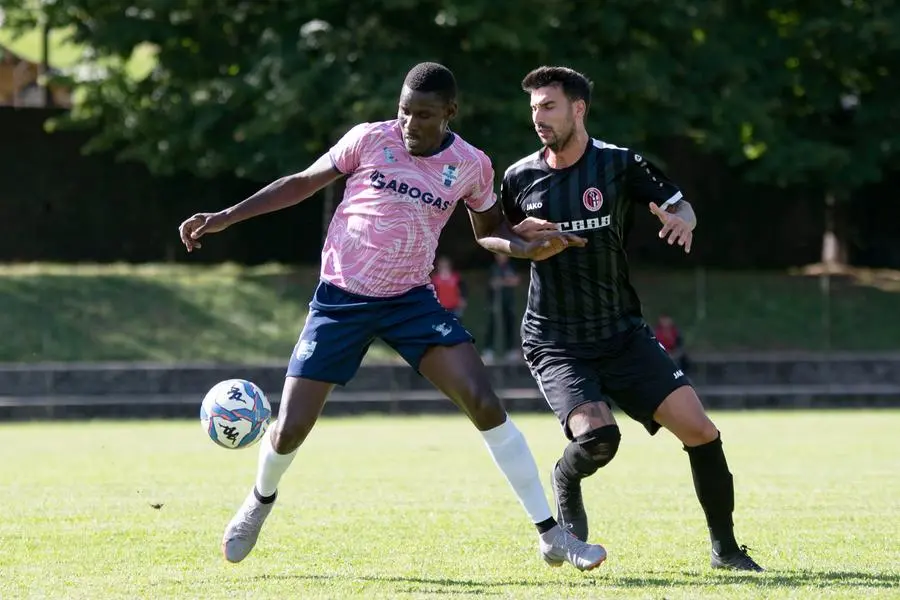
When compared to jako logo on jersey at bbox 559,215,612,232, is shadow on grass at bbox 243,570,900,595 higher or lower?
lower

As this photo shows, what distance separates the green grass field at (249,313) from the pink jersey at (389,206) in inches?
603

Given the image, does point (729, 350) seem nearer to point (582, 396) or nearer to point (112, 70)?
point (112, 70)

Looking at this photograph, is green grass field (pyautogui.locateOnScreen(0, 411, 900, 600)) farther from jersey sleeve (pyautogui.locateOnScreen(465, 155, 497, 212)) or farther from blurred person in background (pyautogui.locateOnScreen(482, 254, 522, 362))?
blurred person in background (pyautogui.locateOnScreen(482, 254, 522, 362))

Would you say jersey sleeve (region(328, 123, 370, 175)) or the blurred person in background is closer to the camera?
jersey sleeve (region(328, 123, 370, 175))


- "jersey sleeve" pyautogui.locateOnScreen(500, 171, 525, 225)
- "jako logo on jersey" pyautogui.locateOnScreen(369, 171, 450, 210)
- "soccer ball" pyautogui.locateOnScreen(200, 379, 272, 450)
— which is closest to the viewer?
"jako logo on jersey" pyautogui.locateOnScreen(369, 171, 450, 210)

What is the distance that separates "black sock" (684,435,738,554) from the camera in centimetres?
718

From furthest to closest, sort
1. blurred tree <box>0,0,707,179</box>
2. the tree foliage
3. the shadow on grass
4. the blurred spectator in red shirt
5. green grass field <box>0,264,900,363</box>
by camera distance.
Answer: the tree foliage → blurred tree <box>0,0,707,179</box> → green grass field <box>0,264,900,363</box> → the blurred spectator in red shirt → the shadow on grass

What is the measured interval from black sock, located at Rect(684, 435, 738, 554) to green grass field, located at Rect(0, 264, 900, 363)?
15.5m

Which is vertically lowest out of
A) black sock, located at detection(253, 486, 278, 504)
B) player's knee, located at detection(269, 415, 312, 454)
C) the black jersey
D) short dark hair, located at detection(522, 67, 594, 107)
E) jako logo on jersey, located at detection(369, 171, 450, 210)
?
black sock, located at detection(253, 486, 278, 504)

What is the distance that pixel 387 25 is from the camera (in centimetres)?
2594

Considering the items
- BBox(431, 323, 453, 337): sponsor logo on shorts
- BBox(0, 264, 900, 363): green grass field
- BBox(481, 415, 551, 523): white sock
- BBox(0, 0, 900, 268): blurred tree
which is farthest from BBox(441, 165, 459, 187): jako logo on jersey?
BBox(0, 0, 900, 268): blurred tree

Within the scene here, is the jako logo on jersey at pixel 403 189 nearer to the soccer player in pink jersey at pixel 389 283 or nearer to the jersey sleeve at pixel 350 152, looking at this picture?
the soccer player in pink jersey at pixel 389 283

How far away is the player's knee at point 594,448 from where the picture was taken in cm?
716

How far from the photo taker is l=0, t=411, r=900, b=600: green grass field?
6.64 m
